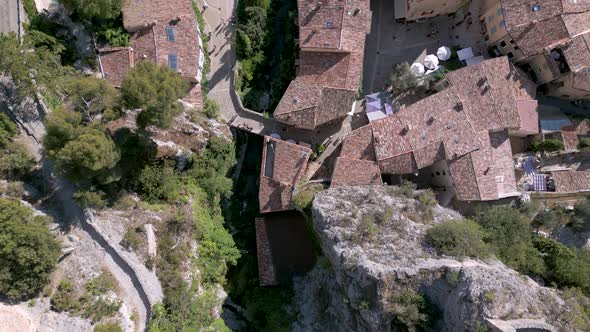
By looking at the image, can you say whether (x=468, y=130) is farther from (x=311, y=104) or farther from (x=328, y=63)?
(x=311, y=104)

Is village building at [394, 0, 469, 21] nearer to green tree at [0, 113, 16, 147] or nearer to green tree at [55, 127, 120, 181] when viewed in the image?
green tree at [55, 127, 120, 181]

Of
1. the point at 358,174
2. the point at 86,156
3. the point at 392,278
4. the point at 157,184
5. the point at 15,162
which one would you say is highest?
the point at 86,156

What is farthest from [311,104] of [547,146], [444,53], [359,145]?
[547,146]

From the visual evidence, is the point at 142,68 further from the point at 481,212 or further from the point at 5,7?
the point at 481,212

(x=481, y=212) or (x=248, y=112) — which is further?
(x=248, y=112)

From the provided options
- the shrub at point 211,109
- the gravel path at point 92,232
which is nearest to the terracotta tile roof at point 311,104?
the shrub at point 211,109

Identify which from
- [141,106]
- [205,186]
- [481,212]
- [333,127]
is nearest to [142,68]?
[141,106]
